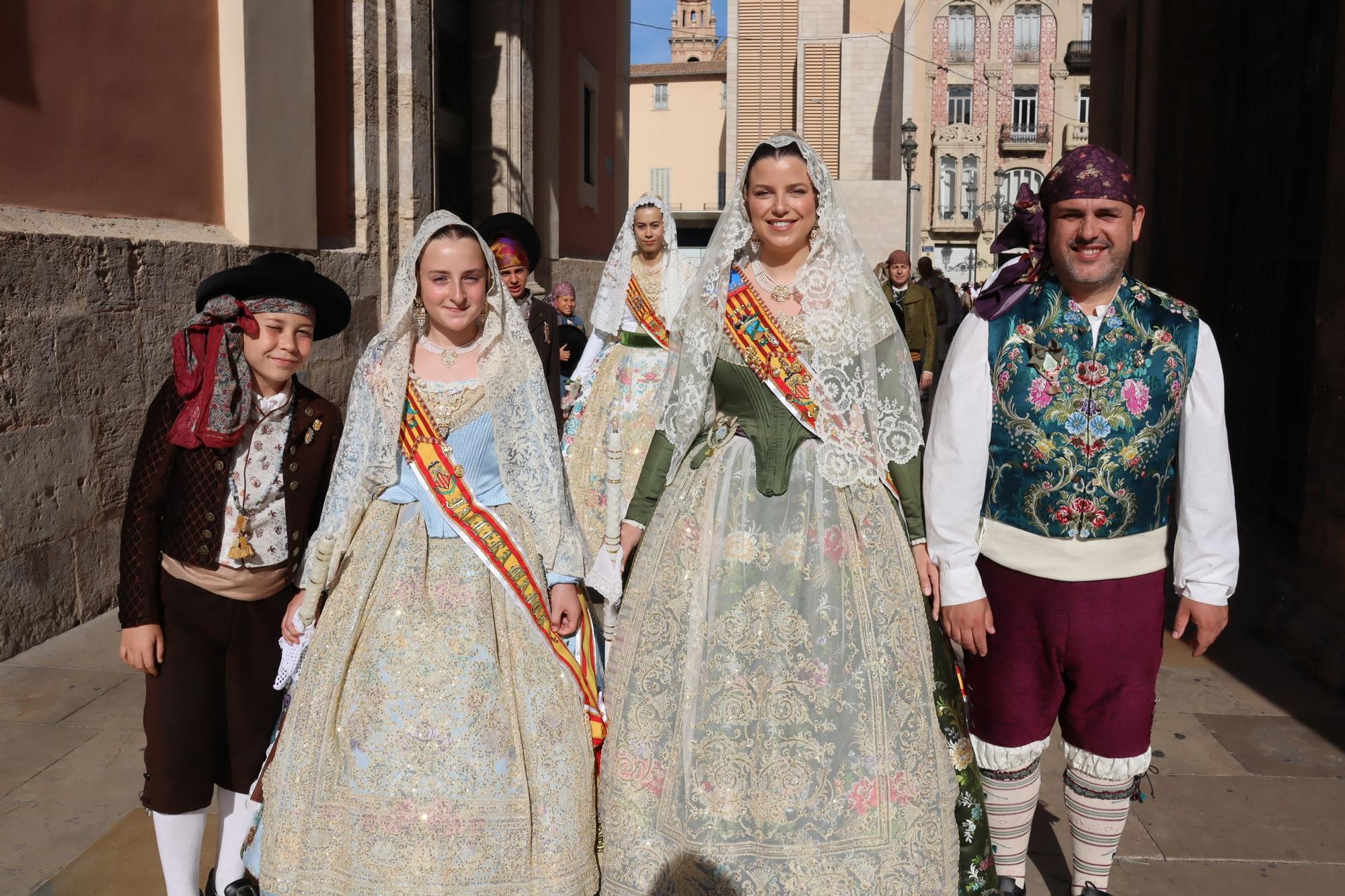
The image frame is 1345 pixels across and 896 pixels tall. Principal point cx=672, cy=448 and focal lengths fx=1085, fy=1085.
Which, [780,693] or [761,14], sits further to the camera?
[761,14]

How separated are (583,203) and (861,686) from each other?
13.2 metres

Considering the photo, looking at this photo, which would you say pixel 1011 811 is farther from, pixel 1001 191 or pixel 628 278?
pixel 1001 191

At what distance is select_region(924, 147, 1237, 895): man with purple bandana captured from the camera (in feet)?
8.46

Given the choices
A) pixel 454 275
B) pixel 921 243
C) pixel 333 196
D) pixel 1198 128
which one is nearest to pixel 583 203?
pixel 333 196

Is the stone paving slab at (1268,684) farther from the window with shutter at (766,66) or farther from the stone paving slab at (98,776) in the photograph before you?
the window with shutter at (766,66)

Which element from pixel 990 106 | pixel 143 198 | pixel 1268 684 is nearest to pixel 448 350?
pixel 143 198

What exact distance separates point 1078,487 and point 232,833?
2.32m

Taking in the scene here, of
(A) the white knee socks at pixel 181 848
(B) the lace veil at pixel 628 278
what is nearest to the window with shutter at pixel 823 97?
(B) the lace veil at pixel 628 278

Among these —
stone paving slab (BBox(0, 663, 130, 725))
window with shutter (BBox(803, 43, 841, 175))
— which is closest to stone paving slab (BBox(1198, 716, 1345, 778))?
stone paving slab (BBox(0, 663, 130, 725))

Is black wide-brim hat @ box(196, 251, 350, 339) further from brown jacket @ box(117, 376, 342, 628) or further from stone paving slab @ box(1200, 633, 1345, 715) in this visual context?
stone paving slab @ box(1200, 633, 1345, 715)

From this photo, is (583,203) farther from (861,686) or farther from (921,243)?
(921,243)

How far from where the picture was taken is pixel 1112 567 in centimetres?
261

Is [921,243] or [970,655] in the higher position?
[921,243]

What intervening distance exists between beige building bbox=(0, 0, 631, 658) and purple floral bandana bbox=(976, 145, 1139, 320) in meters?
4.16
